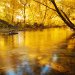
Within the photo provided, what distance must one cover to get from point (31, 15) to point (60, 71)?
39665mm

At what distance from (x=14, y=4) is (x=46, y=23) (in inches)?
267

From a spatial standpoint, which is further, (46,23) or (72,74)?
(46,23)

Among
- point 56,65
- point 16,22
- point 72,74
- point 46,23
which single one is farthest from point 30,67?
point 46,23

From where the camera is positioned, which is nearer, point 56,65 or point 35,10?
point 56,65

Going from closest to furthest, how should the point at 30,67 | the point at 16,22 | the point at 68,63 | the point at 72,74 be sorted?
the point at 72,74, the point at 30,67, the point at 68,63, the point at 16,22

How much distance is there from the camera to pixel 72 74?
10453mm

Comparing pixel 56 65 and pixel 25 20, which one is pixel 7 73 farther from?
pixel 25 20

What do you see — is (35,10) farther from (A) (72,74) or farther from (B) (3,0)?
(A) (72,74)

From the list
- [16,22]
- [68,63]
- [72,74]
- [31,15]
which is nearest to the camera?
[72,74]

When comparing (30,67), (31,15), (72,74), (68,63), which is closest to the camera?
(72,74)

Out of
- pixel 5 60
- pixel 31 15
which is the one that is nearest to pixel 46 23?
pixel 31 15

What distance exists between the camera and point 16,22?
46.6 m

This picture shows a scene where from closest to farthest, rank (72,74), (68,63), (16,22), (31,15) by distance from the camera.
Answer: (72,74) → (68,63) → (16,22) → (31,15)

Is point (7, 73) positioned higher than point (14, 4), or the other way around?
point (14, 4)
